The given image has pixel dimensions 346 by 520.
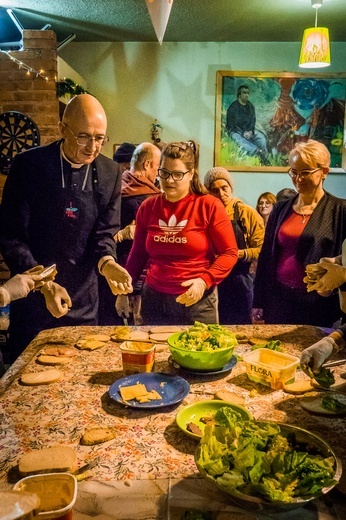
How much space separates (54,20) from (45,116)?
39.8 inches

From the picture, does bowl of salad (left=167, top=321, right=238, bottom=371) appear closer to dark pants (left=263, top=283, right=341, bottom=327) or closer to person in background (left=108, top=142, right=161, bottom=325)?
dark pants (left=263, top=283, right=341, bottom=327)

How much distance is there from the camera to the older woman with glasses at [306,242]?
248 cm

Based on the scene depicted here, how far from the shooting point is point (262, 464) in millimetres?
993

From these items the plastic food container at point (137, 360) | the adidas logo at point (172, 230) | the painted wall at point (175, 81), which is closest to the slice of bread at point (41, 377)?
the plastic food container at point (137, 360)

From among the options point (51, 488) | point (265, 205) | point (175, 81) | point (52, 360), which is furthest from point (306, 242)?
point (175, 81)

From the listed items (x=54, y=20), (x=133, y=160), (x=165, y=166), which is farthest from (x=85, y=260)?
(x=54, y=20)

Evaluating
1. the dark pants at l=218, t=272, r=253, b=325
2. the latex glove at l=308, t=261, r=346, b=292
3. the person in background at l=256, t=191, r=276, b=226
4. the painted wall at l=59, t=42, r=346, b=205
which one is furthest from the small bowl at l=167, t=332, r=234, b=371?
the painted wall at l=59, t=42, r=346, b=205

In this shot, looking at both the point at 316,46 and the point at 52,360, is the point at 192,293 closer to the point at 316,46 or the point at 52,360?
the point at 52,360

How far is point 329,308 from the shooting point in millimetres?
2502

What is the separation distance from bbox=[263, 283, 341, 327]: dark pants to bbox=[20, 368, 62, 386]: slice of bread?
1.39 meters

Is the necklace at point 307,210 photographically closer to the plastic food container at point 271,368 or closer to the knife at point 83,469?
the plastic food container at point 271,368

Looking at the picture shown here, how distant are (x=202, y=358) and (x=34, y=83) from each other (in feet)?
14.1

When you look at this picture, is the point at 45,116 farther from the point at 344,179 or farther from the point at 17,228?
the point at 344,179

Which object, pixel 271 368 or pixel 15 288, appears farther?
pixel 15 288
